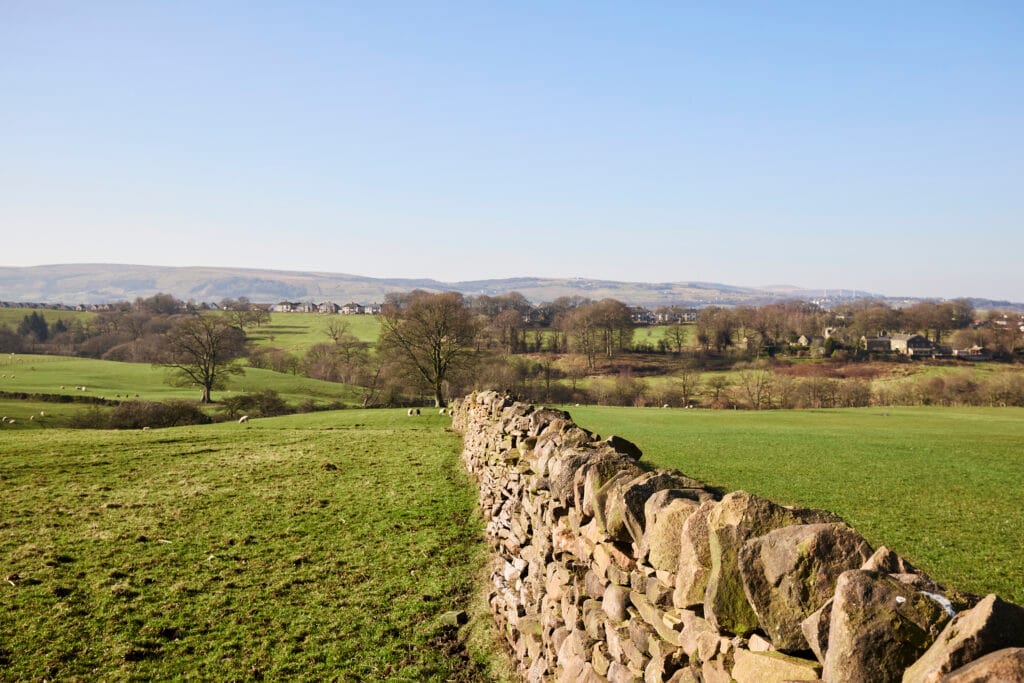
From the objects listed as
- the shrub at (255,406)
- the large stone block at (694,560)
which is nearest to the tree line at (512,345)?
the shrub at (255,406)

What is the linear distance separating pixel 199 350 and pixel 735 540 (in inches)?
2095

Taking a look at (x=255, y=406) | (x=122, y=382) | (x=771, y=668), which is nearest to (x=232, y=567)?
(x=771, y=668)

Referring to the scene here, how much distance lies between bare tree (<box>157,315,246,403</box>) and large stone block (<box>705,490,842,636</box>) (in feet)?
165

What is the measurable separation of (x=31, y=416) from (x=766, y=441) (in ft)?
120

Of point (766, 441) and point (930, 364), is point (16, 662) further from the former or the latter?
point (930, 364)

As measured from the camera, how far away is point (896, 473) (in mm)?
16203

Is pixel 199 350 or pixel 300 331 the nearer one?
pixel 199 350

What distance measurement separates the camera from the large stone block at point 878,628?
270 cm

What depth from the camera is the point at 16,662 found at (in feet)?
24.7

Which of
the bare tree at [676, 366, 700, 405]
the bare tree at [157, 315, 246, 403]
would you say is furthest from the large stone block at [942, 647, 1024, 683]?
the bare tree at [676, 366, 700, 405]

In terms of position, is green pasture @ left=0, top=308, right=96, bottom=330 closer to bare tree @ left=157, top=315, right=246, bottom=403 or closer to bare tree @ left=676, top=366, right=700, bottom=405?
bare tree @ left=157, top=315, right=246, bottom=403

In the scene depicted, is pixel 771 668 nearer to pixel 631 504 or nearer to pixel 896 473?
pixel 631 504

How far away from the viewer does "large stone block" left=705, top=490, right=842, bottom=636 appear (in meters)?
3.54

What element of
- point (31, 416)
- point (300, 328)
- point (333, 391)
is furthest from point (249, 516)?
point (300, 328)
